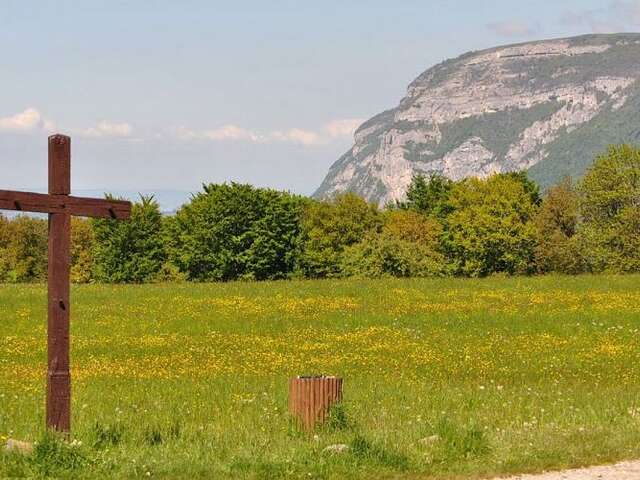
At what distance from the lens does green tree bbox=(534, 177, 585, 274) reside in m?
94.4

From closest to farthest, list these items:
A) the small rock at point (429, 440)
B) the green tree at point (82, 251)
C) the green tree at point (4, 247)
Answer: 1. the small rock at point (429, 440)
2. the green tree at point (4, 247)
3. the green tree at point (82, 251)

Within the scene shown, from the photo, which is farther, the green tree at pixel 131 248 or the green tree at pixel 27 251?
the green tree at pixel 27 251

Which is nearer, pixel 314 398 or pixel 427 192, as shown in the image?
pixel 314 398

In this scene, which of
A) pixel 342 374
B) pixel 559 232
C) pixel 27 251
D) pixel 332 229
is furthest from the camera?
pixel 27 251

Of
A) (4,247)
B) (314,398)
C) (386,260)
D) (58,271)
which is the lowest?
(314,398)

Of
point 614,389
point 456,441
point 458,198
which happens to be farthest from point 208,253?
point 456,441

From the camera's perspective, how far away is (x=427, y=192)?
109m

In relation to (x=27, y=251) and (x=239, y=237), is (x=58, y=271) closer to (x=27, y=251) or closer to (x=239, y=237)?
(x=239, y=237)

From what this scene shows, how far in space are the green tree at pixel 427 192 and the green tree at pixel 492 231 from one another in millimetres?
10717

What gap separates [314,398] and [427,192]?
317 feet

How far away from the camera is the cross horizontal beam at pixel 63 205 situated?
11961mm

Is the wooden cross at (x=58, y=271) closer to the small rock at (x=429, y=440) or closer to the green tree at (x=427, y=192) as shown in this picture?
the small rock at (x=429, y=440)

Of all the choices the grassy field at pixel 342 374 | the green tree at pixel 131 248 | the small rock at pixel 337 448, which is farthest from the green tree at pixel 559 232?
the small rock at pixel 337 448

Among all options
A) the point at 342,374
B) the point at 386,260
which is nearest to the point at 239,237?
the point at 386,260
